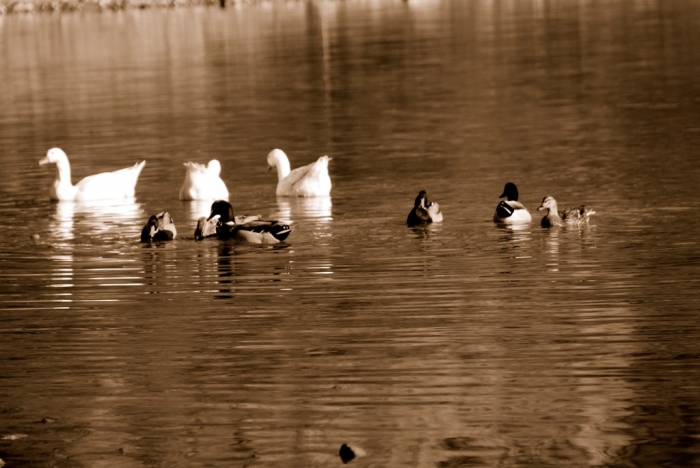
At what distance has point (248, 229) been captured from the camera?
19.2 metres

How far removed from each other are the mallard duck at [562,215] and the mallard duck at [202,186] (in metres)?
6.12

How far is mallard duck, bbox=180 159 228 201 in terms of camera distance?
23.6m

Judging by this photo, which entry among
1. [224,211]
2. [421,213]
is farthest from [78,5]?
[421,213]

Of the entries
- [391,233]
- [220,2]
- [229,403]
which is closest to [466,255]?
[391,233]

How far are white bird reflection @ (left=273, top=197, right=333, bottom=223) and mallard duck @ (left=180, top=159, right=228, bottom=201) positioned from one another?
917 millimetres

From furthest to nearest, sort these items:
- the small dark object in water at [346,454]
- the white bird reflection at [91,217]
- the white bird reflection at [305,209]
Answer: the white bird reflection at [305,209]
the white bird reflection at [91,217]
the small dark object in water at [346,454]

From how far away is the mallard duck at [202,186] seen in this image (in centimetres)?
2359

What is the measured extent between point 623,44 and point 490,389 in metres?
47.1

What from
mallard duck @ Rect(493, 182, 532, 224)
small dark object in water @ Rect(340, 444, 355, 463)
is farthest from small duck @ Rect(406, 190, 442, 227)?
small dark object in water @ Rect(340, 444, 355, 463)

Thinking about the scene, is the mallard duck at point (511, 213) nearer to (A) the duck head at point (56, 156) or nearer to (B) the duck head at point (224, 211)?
(B) the duck head at point (224, 211)

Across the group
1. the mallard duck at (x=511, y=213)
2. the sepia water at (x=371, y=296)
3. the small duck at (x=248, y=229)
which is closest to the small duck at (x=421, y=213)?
the sepia water at (x=371, y=296)

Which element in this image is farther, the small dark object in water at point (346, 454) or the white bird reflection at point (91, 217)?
the white bird reflection at point (91, 217)

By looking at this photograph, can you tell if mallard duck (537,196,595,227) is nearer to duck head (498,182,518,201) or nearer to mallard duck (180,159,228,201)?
duck head (498,182,518,201)

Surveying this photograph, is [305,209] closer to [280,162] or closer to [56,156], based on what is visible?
[280,162]
